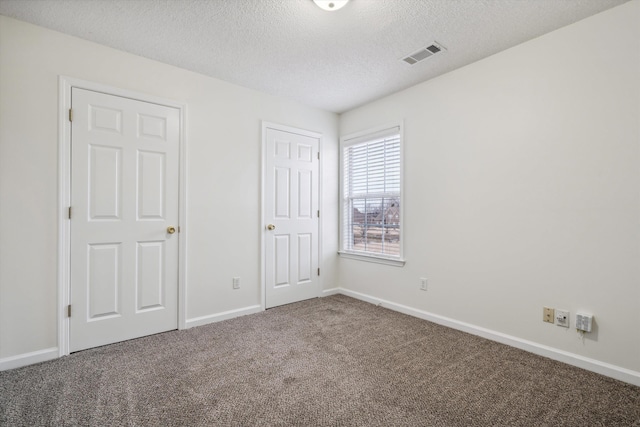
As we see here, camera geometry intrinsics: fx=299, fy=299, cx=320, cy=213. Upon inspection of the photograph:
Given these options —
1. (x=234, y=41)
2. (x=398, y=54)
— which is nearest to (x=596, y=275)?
(x=398, y=54)

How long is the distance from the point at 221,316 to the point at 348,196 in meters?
2.15

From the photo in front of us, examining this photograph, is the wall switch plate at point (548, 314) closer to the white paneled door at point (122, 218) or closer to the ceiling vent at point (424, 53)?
the ceiling vent at point (424, 53)

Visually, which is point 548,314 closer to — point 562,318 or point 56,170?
point 562,318

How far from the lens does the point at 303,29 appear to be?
2264 mm

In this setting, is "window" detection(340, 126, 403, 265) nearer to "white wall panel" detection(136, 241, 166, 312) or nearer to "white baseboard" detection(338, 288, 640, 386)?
"white baseboard" detection(338, 288, 640, 386)

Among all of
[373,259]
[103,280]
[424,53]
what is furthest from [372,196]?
[103,280]

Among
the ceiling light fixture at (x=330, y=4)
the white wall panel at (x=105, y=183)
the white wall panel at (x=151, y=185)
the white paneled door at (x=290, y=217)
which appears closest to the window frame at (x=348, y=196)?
the white paneled door at (x=290, y=217)

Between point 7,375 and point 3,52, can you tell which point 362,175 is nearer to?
point 3,52

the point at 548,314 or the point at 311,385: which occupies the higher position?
the point at 548,314

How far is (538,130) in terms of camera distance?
238 centimetres

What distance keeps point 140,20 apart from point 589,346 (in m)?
3.99

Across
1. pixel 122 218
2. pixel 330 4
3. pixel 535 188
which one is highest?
pixel 330 4

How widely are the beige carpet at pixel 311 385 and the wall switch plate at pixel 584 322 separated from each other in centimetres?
29

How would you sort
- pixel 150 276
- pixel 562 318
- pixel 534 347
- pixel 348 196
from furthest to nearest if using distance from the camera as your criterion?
pixel 348 196 < pixel 150 276 < pixel 534 347 < pixel 562 318
